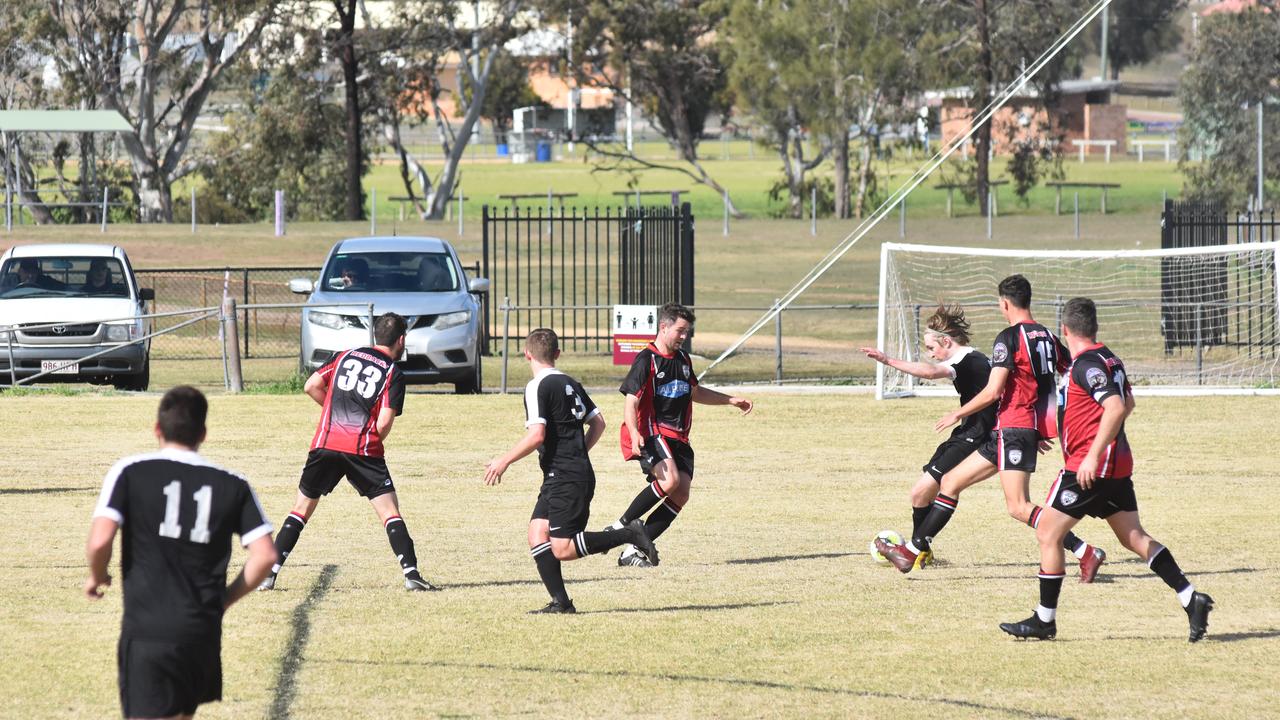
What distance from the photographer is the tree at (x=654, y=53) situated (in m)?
Answer: 54.8

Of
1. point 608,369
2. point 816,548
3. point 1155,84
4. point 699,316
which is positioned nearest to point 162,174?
point 699,316

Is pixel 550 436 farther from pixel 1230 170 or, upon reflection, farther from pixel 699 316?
pixel 1230 170

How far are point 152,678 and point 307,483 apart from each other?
4423mm

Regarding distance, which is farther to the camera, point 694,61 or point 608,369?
point 694,61

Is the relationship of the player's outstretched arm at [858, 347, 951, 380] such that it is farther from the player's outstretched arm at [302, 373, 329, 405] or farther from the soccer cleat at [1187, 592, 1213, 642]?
the player's outstretched arm at [302, 373, 329, 405]

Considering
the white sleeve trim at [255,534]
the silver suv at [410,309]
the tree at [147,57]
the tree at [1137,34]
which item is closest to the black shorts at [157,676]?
the white sleeve trim at [255,534]

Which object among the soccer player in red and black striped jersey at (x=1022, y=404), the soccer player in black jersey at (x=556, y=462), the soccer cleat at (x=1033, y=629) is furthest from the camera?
the soccer player in red and black striped jersey at (x=1022, y=404)

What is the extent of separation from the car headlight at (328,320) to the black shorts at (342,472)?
34.6 ft

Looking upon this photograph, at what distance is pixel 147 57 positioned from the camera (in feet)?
161

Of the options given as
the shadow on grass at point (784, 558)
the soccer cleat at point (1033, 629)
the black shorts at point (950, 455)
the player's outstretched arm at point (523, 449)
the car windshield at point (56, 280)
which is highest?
the car windshield at point (56, 280)

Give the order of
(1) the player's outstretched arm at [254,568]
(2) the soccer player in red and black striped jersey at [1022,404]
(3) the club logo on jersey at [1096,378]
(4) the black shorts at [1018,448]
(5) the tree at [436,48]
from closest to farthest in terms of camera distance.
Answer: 1. (1) the player's outstretched arm at [254,568]
2. (3) the club logo on jersey at [1096,378]
3. (2) the soccer player in red and black striped jersey at [1022,404]
4. (4) the black shorts at [1018,448]
5. (5) the tree at [436,48]

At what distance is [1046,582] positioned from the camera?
8.23 m

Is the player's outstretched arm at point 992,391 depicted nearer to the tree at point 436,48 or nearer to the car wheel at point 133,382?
the car wheel at point 133,382

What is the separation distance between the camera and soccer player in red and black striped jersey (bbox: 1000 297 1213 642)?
8.13 meters
